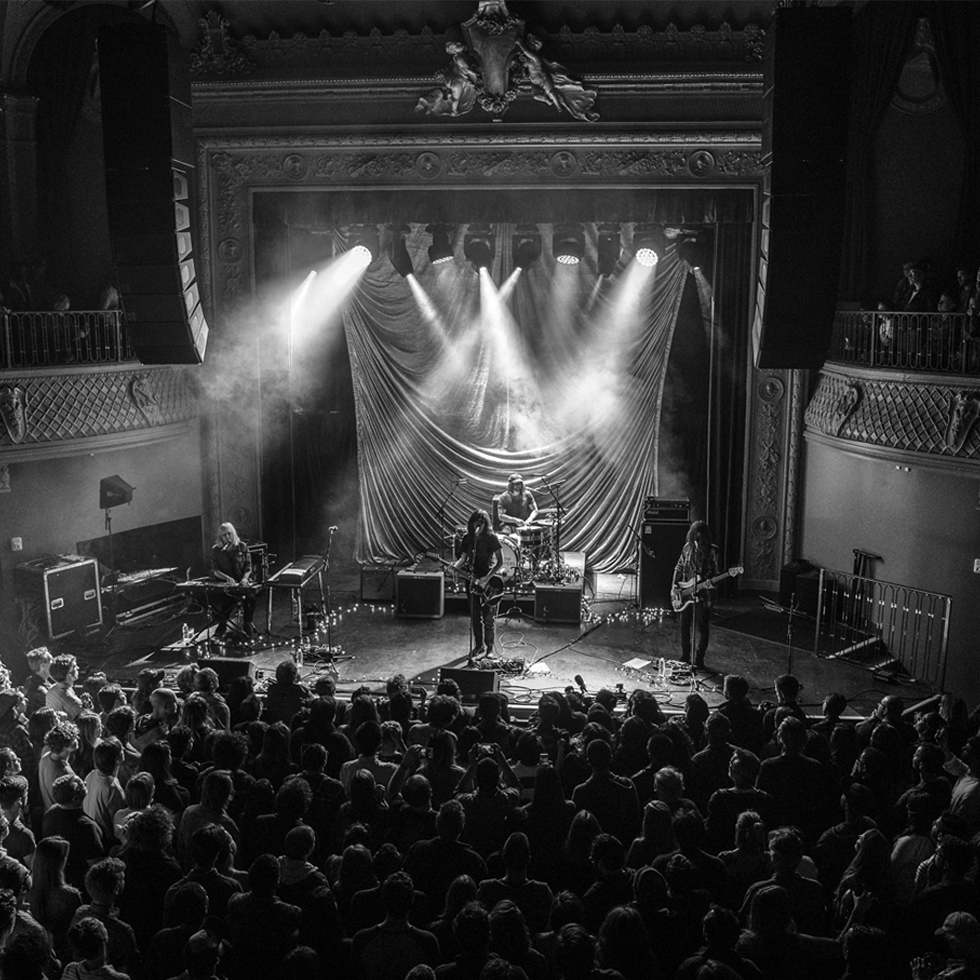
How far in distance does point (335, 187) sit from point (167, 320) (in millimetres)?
6280

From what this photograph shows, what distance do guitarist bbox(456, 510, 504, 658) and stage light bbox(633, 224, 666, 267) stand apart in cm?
487

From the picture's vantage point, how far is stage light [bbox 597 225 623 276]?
1470 cm

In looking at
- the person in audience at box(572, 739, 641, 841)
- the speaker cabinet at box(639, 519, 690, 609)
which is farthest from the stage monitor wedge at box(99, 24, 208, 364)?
the speaker cabinet at box(639, 519, 690, 609)

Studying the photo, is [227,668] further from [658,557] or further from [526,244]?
[526,244]

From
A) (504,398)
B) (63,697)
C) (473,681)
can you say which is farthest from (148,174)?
(504,398)

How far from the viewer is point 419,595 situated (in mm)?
13711

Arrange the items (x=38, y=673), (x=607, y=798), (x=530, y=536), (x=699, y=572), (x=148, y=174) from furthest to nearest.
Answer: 1. (x=530, y=536)
2. (x=699, y=572)
3. (x=38, y=673)
4. (x=148, y=174)
5. (x=607, y=798)

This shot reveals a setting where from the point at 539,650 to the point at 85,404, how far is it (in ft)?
20.5

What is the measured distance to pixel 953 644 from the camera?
1187 centimetres

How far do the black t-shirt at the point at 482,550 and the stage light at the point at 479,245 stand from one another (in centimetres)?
480

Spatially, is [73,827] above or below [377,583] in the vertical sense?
above

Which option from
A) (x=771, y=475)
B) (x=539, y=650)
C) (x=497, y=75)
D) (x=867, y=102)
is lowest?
(x=539, y=650)

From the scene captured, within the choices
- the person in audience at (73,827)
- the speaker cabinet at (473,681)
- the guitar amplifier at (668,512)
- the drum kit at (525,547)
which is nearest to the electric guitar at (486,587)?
the speaker cabinet at (473,681)

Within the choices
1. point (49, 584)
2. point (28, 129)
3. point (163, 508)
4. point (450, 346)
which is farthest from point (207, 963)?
Result: point (28, 129)
